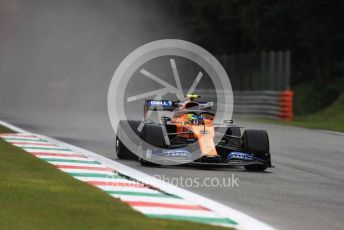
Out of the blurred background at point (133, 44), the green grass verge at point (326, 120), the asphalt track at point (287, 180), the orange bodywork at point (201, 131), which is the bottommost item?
the asphalt track at point (287, 180)

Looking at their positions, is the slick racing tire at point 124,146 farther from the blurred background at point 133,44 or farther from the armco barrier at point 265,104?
the blurred background at point 133,44

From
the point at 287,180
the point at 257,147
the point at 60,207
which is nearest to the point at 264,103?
the point at 257,147

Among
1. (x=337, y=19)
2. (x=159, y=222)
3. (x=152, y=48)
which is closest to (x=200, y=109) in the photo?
(x=159, y=222)

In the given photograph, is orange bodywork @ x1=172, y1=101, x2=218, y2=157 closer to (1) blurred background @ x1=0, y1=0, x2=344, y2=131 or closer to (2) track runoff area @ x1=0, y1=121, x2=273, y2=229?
(2) track runoff area @ x1=0, y1=121, x2=273, y2=229

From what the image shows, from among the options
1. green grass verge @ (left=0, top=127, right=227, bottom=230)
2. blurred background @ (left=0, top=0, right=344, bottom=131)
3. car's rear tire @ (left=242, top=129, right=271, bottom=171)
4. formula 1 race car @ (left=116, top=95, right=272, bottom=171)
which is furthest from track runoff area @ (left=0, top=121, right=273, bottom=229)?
blurred background @ (left=0, top=0, right=344, bottom=131)

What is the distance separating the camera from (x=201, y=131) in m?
12.8

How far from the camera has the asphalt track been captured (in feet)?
29.0

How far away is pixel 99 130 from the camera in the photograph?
21.6m

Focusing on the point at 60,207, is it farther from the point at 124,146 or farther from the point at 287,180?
the point at 124,146

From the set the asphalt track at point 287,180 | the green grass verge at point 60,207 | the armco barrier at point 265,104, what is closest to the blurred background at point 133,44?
the armco barrier at point 265,104

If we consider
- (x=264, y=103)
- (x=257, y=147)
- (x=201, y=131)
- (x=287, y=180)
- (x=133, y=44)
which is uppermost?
(x=133, y=44)

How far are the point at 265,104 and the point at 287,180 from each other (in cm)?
1937

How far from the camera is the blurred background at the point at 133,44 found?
121 ft

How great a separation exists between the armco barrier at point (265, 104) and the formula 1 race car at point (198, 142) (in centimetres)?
1607
